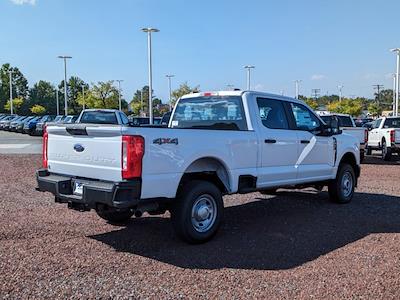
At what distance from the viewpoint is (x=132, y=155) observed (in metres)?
5.57

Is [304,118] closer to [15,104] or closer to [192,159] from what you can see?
[192,159]

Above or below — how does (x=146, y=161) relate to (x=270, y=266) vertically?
above

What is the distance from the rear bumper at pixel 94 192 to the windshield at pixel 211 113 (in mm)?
2372

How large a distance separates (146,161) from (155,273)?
1.27 meters

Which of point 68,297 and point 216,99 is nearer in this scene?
point 68,297

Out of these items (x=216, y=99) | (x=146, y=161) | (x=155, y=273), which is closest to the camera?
(x=155, y=273)

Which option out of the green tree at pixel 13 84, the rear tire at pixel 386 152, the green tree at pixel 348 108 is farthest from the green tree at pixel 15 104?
the rear tire at pixel 386 152

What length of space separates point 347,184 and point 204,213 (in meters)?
4.32

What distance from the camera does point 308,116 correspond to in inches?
345

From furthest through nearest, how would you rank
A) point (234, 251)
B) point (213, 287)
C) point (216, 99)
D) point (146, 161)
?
point (216, 99) < point (234, 251) < point (146, 161) < point (213, 287)

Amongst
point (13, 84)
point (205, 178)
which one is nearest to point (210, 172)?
point (205, 178)

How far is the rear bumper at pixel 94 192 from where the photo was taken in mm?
5523

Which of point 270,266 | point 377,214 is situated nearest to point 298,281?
point 270,266

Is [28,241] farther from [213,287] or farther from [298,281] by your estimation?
[298,281]
